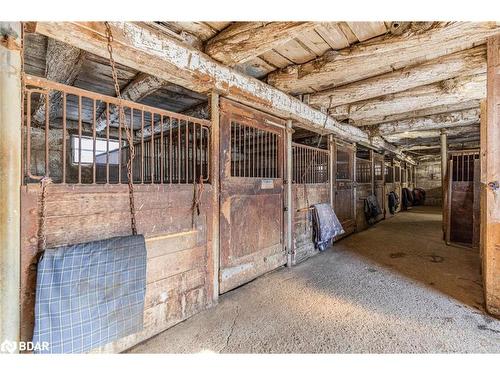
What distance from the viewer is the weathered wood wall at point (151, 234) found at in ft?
3.85

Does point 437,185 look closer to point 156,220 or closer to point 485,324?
point 485,324

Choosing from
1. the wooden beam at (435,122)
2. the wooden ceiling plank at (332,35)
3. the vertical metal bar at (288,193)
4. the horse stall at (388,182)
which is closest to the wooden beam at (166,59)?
the vertical metal bar at (288,193)

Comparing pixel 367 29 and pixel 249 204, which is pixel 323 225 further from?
pixel 367 29

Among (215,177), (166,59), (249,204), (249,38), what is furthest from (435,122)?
(166,59)

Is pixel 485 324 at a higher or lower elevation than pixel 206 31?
lower

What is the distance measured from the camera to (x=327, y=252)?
3.67m

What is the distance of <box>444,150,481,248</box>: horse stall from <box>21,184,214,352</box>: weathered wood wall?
163 inches

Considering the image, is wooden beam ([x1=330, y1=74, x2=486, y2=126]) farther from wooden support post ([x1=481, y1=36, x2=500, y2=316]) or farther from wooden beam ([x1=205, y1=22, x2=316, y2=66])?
wooden beam ([x1=205, y1=22, x2=316, y2=66])

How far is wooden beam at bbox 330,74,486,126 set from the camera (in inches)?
108

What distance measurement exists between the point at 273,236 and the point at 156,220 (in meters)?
1.53

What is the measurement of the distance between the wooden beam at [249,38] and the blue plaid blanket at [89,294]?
1494mm

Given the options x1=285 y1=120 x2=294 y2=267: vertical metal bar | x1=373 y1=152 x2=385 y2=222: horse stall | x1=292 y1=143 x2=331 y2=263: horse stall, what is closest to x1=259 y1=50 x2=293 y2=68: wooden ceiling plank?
x1=285 y1=120 x2=294 y2=267: vertical metal bar

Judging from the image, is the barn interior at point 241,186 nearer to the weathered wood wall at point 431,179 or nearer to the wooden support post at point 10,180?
the wooden support post at point 10,180
